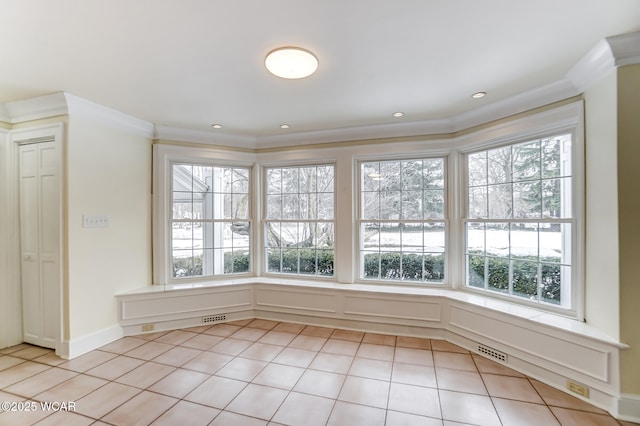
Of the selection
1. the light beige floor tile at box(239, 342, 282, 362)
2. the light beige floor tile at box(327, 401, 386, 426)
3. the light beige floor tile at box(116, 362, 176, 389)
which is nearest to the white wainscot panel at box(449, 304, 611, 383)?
the light beige floor tile at box(327, 401, 386, 426)

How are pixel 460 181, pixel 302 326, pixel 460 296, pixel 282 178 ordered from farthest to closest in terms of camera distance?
pixel 282 178
pixel 302 326
pixel 460 181
pixel 460 296

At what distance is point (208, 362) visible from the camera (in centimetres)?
273

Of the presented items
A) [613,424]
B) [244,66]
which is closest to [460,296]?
[613,424]

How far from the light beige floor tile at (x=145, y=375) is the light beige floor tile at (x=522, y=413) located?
104 inches

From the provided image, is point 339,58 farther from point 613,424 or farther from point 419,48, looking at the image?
point 613,424

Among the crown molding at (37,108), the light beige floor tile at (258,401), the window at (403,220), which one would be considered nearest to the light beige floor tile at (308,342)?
the light beige floor tile at (258,401)

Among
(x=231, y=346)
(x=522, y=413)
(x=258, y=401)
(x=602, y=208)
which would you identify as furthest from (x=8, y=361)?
(x=602, y=208)

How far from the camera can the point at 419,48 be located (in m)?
1.99

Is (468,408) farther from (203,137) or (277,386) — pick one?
(203,137)

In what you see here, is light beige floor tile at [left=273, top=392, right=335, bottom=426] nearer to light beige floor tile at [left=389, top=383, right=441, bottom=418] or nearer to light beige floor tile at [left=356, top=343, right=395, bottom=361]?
light beige floor tile at [left=389, top=383, right=441, bottom=418]

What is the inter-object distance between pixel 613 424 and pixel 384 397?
1466mm

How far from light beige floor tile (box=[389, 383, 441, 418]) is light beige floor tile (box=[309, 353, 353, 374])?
47 cm

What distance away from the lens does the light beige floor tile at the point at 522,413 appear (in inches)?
75.7

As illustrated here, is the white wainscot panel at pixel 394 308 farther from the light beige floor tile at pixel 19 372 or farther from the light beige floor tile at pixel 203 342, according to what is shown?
the light beige floor tile at pixel 19 372
